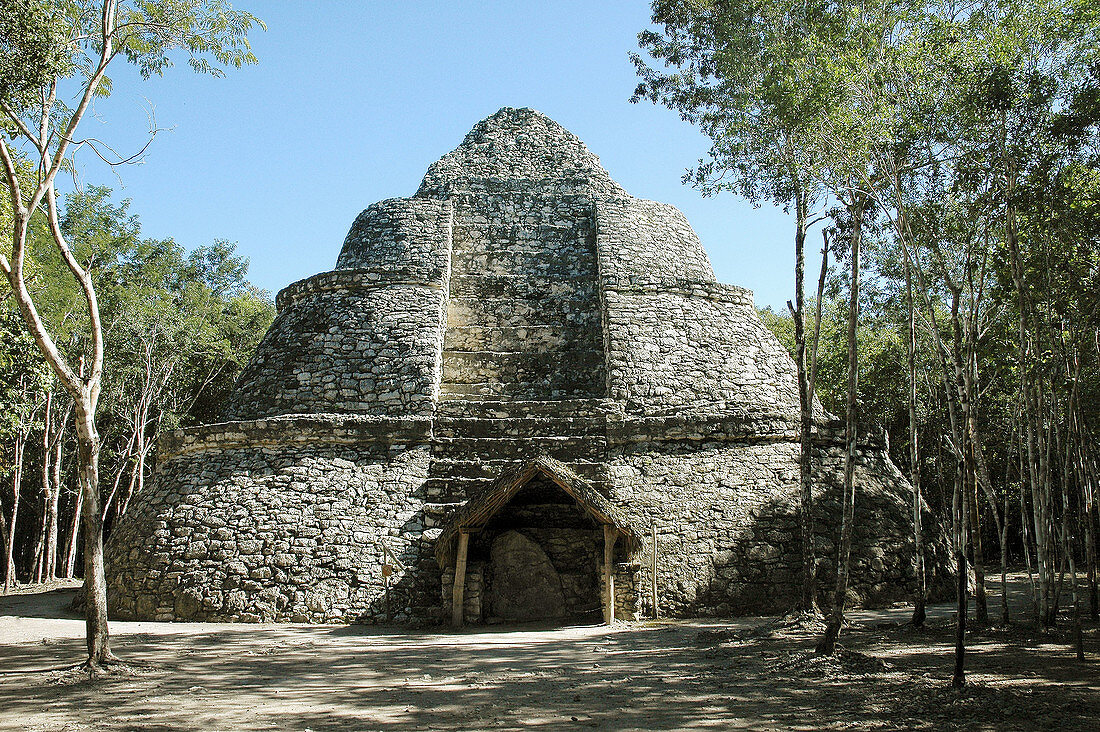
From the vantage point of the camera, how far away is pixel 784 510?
32.6ft

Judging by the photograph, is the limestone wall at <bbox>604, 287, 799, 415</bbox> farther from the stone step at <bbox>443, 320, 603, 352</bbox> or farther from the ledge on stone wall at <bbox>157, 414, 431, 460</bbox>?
the ledge on stone wall at <bbox>157, 414, 431, 460</bbox>

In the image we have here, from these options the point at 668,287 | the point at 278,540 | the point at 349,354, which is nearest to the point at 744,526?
the point at 668,287

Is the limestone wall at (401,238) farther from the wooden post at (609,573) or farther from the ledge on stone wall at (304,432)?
the wooden post at (609,573)

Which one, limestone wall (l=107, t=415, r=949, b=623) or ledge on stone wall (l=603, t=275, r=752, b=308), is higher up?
ledge on stone wall (l=603, t=275, r=752, b=308)

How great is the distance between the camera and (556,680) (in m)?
5.63

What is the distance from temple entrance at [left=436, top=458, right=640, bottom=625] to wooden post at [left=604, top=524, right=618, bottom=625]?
12 millimetres

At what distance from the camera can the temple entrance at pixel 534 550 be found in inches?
336

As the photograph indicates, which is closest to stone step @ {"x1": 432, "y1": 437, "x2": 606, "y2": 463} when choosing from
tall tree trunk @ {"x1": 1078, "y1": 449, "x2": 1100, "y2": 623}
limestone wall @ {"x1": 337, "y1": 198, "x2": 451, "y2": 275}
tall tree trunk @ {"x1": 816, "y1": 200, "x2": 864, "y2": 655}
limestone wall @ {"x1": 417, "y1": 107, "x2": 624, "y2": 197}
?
tall tree trunk @ {"x1": 816, "y1": 200, "x2": 864, "y2": 655}

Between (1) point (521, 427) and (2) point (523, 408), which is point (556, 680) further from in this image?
(2) point (523, 408)

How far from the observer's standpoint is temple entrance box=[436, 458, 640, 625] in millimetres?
8547

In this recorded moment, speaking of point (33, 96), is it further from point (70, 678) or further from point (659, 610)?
point (659, 610)

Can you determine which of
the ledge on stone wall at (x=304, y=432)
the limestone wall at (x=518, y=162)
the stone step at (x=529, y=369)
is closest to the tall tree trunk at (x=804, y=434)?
the stone step at (x=529, y=369)

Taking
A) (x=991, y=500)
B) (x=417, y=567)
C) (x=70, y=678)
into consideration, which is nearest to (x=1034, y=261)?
(x=991, y=500)

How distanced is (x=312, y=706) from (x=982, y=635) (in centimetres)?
627
